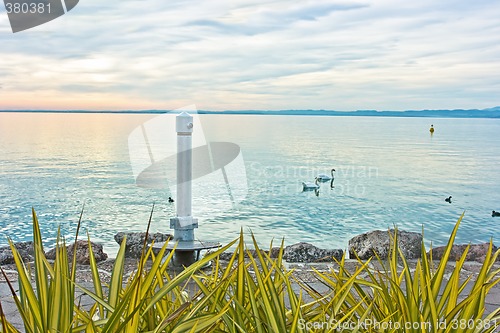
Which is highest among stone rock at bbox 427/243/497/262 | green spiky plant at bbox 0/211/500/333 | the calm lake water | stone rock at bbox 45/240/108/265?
green spiky plant at bbox 0/211/500/333

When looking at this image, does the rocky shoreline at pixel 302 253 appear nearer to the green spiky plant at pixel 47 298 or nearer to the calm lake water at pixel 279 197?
the calm lake water at pixel 279 197

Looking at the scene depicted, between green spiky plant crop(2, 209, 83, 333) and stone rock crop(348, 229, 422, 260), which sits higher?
green spiky plant crop(2, 209, 83, 333)

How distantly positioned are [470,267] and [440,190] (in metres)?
15.8

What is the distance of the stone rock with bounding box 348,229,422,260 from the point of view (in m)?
4.98

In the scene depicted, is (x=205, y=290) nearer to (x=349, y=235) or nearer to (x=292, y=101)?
(x=349, y=235)

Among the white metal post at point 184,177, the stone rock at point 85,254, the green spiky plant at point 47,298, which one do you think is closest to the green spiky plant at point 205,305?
the green spiky plant at point 47,298

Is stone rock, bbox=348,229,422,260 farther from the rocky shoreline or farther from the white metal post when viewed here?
the white metal post

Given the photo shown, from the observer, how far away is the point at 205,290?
1.61 m

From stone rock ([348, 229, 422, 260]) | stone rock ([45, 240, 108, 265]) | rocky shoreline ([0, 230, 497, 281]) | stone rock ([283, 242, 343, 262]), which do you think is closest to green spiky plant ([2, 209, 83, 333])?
rocky shoreline ([0, 230, 497, 281])

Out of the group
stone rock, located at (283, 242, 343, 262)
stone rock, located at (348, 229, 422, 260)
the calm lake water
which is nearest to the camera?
stone rock, located at (283, 242, 343, 262)

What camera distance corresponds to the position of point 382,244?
17.2 ft

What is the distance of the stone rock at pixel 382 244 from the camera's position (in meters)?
4.98

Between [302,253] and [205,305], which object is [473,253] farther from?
[205,305]

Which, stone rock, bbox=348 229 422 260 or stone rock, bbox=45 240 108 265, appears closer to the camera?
stone rock, bbox=45 240 108 265
